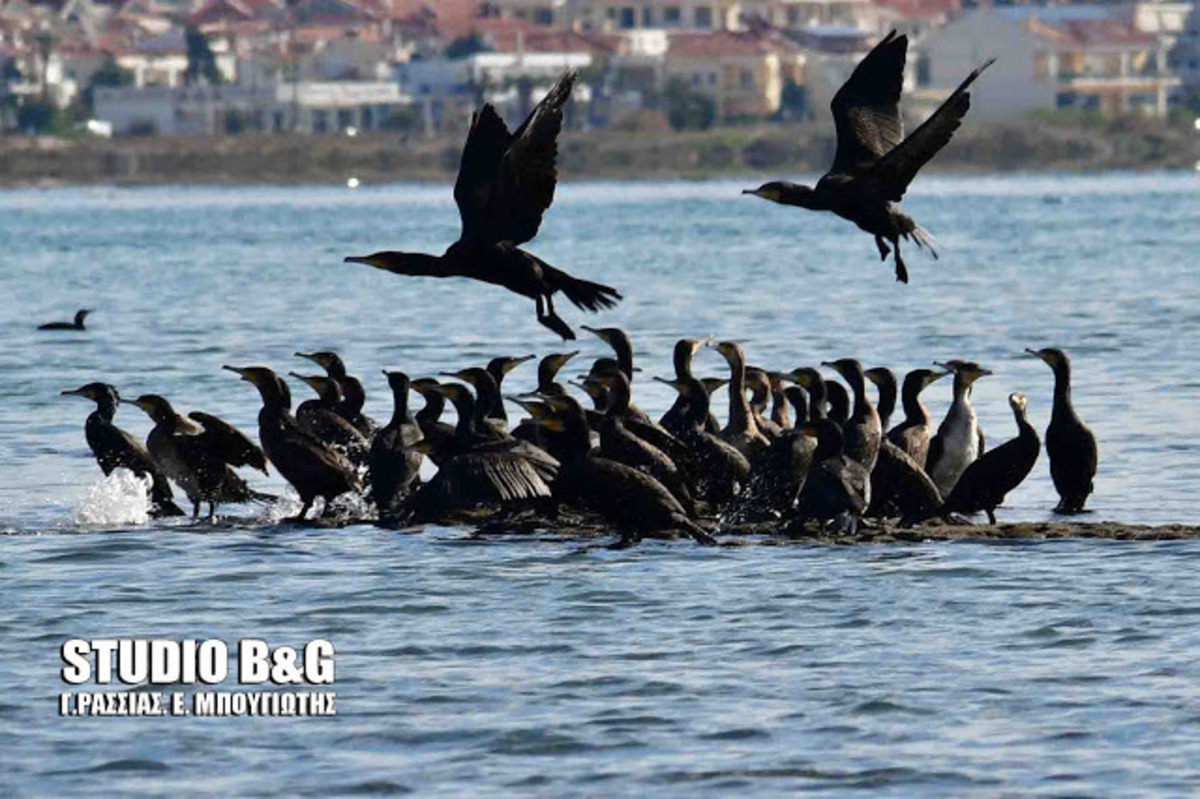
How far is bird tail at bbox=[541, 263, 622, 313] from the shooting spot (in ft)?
53.3

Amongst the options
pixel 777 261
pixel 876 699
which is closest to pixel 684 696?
pixel 876 699

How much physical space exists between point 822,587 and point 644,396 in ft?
40.7

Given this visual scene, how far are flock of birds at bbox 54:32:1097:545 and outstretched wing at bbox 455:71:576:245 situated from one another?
0.04 feet

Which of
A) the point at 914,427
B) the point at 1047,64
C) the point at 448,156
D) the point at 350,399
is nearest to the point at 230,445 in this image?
the point at 350,399

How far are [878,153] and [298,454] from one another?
4540mm

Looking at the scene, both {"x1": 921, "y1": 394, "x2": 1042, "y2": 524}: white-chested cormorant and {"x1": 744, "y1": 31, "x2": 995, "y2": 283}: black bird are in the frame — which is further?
{"x1": 921, "y1": 394, "x2": 1042, "y2": 524}: white-chested cormorant

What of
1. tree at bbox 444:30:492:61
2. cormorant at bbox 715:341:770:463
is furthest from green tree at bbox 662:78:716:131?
cormorant at bbox 715:341:770:463

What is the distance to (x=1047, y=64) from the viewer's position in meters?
163

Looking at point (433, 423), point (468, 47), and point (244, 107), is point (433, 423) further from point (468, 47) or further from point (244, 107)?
point (468, 47)

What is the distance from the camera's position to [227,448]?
20.4 meters

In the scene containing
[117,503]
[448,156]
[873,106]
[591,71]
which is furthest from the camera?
[591,71]

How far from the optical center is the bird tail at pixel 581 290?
16234 mm

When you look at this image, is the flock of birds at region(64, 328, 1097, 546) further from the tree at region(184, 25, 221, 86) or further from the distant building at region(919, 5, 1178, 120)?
the tree at region(184, 25, 221, 86)

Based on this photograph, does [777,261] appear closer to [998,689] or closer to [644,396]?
[644,396]
